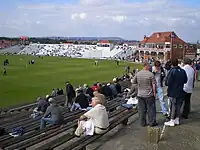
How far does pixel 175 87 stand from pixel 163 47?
87.9 metres

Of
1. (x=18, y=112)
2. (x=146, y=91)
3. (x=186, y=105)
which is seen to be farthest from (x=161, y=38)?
(x=146, y=91)

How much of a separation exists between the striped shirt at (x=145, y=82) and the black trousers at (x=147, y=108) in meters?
0.15

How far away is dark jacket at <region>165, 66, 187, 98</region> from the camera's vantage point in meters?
7.79

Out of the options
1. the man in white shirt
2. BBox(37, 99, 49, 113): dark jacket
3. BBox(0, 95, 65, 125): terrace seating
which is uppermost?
the man in white shirt

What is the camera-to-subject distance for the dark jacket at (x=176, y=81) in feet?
25.6

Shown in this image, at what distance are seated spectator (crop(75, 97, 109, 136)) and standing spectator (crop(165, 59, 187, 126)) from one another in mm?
2024

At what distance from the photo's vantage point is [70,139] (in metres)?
6.44

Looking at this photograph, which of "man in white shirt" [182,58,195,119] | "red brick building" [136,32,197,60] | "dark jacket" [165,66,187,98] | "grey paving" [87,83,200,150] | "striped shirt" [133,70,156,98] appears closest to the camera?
"grey paving" [87,83,200,150]

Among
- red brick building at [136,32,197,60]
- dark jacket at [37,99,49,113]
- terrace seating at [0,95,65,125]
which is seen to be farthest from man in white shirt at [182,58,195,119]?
red brick building at [136,32,197,60]

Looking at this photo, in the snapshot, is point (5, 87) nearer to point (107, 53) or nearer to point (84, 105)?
point (84, 105)

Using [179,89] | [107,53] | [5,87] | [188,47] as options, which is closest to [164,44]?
[188,47]

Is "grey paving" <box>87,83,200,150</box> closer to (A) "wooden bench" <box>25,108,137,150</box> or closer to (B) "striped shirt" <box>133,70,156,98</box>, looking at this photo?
(A) "wooden bench" <box>25,108,137,150</box>

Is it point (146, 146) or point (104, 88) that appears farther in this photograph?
point (104, 88)

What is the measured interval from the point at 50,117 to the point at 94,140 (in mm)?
2893
